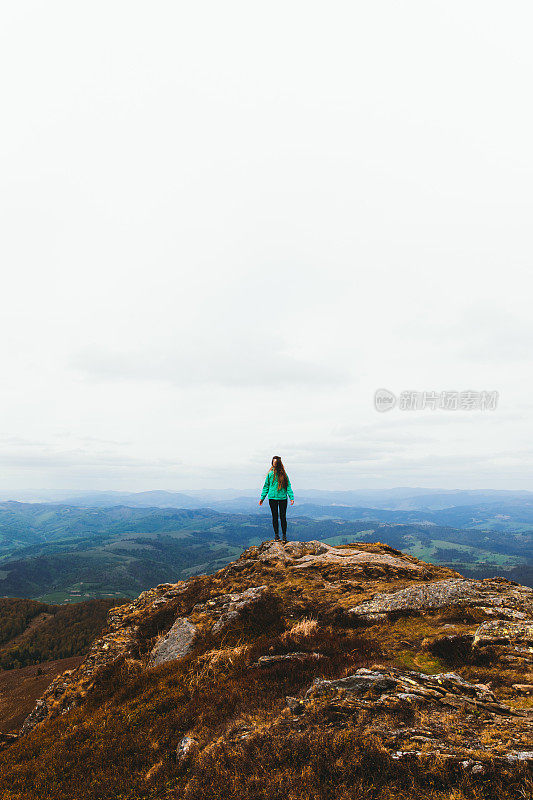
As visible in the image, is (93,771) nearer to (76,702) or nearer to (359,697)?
(359,697)

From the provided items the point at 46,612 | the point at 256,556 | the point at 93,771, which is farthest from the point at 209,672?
the point at 46,612

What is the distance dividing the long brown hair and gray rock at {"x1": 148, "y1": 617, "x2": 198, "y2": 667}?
898 centimetres

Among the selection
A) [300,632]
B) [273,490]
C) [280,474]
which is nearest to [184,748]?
[300,632]

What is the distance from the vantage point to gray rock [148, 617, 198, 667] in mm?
13703

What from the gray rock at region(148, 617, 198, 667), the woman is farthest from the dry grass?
the woman

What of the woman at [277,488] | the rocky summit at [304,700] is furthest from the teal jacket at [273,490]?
the rocky summit at [304,700]

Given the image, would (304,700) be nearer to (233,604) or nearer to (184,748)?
(184,748)

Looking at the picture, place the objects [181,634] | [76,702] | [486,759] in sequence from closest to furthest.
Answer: [486,759] < [76,702] < [181,634]

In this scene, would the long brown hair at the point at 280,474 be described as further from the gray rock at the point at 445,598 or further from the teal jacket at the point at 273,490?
the gray rock at the point at 445,598

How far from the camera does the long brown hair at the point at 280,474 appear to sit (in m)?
22.1

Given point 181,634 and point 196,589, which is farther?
point 196,589

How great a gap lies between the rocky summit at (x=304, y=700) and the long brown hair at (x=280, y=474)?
19.2 ft

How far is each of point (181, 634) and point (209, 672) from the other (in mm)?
4595

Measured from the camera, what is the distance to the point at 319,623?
13133mm
